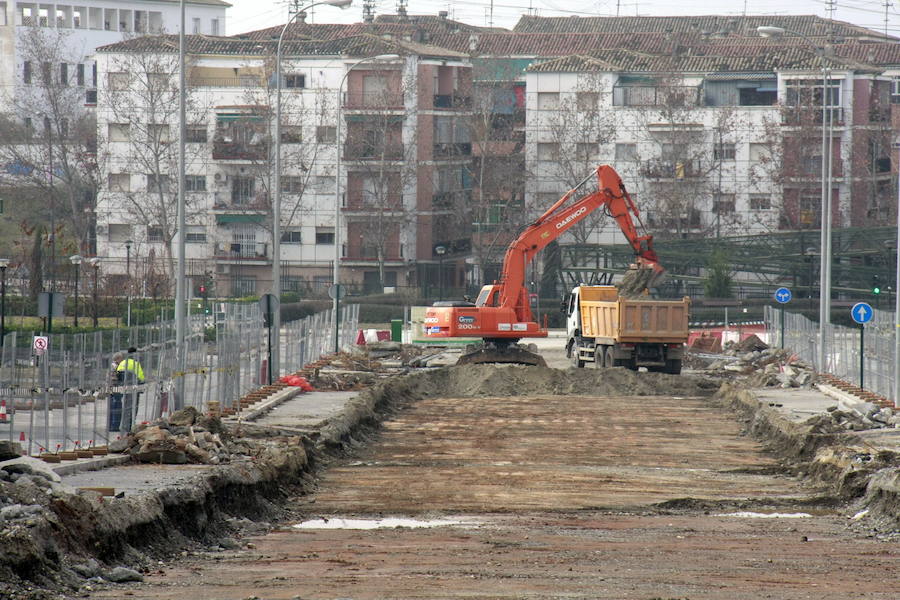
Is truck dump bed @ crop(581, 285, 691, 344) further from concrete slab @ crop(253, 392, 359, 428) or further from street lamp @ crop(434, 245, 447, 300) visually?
street lamp @ crop(434, 245, 447, 300)

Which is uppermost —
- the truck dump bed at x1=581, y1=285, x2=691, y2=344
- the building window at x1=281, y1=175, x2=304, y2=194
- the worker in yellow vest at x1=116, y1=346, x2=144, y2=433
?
the building window at x1=281, y1=175, x2=304, y2=194

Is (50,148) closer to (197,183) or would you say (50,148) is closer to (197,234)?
(197,183)

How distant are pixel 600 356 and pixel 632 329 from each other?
2.26 m

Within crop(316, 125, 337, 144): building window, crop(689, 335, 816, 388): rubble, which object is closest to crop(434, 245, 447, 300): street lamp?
crop(316, 125, 337, 144): building window

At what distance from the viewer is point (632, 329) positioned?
3762 cm

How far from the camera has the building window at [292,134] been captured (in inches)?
3063

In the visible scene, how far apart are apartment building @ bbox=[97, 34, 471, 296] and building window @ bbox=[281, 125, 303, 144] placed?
75mm

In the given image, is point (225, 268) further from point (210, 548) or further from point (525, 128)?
point (210, 548)

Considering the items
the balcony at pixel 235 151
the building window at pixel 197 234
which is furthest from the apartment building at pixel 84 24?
the balcony at pixel 235 151

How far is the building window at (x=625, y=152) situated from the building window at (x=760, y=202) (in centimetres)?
667

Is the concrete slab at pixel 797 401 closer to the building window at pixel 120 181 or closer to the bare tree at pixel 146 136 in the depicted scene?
the bare tree at pixel 146 136

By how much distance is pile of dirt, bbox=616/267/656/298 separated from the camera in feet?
129

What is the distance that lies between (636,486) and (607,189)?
2148 centimetres

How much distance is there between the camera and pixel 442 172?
263ft
